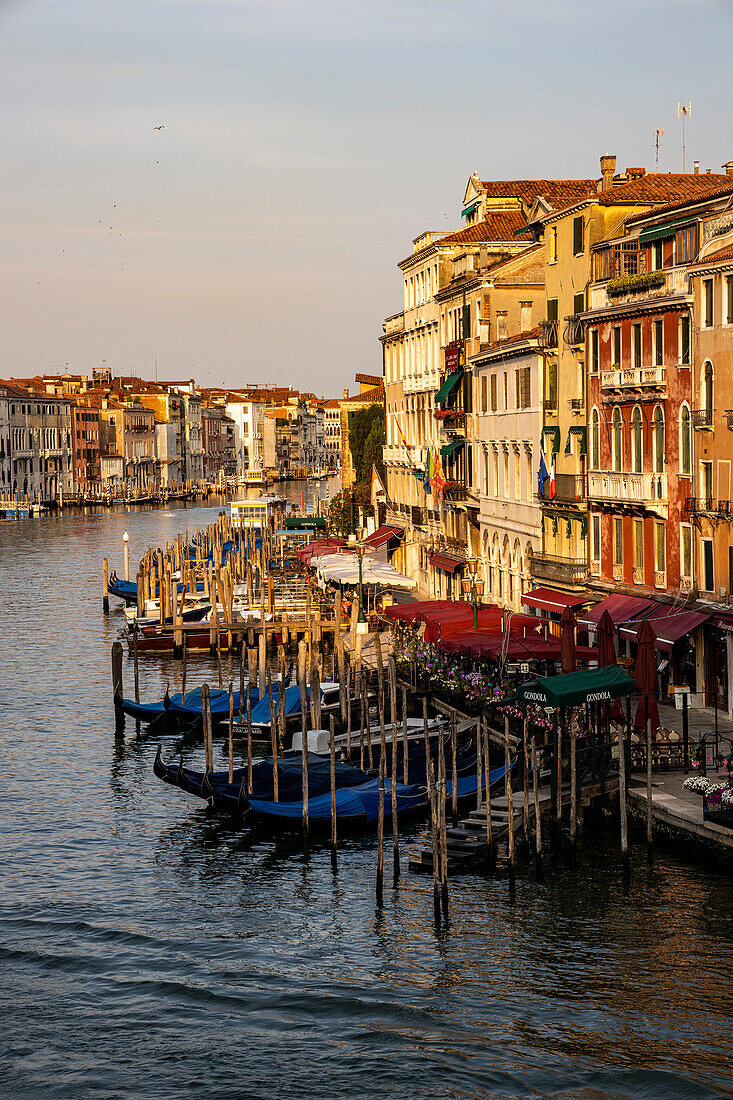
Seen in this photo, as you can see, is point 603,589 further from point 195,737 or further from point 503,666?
point 195,737

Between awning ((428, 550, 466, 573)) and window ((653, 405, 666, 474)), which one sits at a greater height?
window ((653, 405, 666, 474))

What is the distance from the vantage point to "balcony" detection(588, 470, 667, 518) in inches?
1086

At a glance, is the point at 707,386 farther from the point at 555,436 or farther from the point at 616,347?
the point at 555,436

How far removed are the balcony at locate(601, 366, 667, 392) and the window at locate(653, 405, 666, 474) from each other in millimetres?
504

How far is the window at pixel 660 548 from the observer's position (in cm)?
2775

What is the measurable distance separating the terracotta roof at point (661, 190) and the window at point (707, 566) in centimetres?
746

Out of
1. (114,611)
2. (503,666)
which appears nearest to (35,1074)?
(503,666)

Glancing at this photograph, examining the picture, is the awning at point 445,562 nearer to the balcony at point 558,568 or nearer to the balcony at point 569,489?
the balcony at point 558,568

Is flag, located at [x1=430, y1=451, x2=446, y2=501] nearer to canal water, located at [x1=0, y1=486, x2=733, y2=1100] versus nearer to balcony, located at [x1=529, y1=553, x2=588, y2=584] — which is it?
balcony, located at [x1=529, y1=553, x2=588, y2=584]

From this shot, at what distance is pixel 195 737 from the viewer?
3131cm

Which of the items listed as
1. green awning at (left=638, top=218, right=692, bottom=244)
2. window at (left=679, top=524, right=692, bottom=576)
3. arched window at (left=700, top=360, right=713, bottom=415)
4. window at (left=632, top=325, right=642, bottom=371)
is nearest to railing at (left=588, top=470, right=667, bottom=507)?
window at (left=679, top=524, right=692, bottom=576)

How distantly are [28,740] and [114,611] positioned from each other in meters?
24.0

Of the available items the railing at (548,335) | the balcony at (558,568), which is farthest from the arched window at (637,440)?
the railing at (548,335)

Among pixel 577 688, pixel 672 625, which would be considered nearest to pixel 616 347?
pixel 672 625
